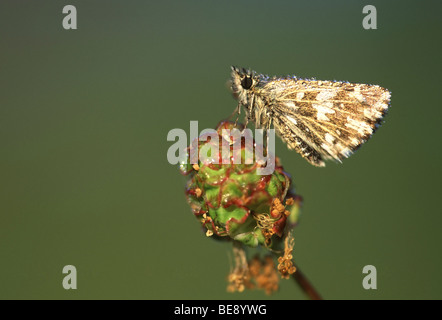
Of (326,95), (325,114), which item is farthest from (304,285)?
(326,95)

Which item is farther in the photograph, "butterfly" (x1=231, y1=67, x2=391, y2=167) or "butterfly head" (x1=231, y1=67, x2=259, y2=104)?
"butterfly head" (x1=231, y1=67, x2=259, y2=104)

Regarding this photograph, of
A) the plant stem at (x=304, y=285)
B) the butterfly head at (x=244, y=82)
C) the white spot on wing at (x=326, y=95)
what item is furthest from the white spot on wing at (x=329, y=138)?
the plant stem at (x=304, y=285)

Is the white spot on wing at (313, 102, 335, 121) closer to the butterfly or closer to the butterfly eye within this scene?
the butterfly

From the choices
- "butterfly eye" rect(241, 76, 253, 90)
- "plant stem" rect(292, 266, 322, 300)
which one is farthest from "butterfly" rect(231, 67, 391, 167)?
"plant stem" rect(292, 266, 322, 300)

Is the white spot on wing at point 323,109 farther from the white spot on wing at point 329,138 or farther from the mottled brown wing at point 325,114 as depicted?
the white spot on wing at point 329,138

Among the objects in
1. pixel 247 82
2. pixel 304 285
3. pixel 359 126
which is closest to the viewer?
pixel 304 285

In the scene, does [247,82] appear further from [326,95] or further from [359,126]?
[359,126]

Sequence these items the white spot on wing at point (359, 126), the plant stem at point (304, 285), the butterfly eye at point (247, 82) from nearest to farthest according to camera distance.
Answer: the plant stem at point (304, 285) < the white spot on wing at point (359, 126) < the butterfly eye at point (247, 82)
